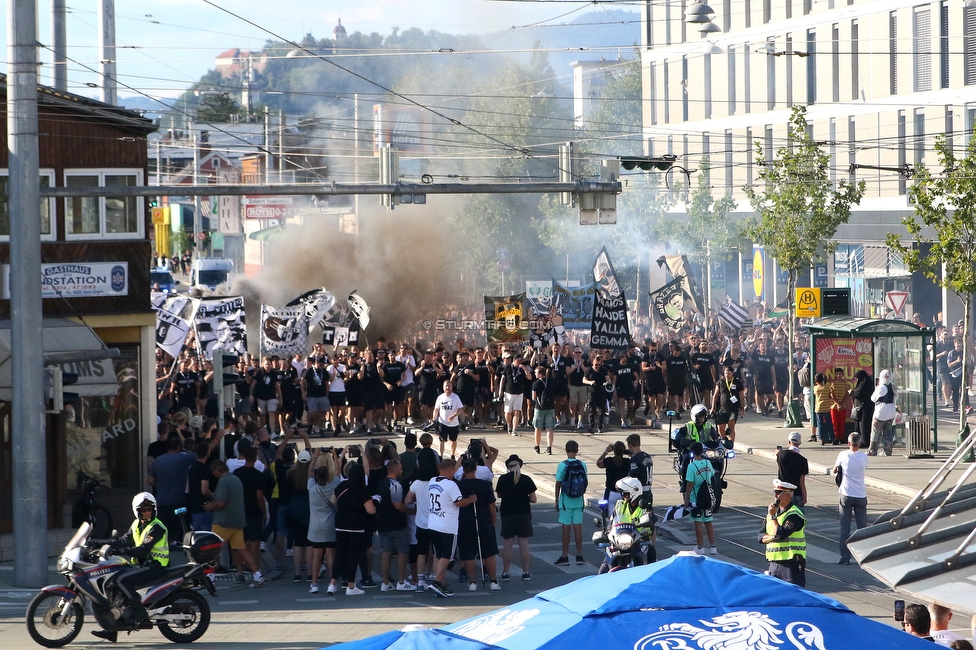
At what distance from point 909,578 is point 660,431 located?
1959cm

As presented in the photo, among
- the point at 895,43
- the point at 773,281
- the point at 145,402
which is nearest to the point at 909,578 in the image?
the point at 145,402

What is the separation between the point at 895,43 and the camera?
1594 inches

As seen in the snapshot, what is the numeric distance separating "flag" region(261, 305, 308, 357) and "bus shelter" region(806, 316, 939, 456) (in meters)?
11.6

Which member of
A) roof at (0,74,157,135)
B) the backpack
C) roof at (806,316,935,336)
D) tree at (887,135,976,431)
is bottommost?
the backpack

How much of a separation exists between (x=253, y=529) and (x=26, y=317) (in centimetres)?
376

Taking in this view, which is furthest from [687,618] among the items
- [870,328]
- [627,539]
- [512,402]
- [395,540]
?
[512,402]

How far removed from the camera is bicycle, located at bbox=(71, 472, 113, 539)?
17219 millimetres

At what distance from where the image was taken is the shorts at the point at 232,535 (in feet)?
47.3

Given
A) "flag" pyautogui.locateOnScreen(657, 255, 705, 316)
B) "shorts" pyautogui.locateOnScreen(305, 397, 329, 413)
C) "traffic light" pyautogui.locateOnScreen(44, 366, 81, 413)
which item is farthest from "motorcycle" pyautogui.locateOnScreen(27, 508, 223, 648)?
"flag" pyautogui.locateOnScreen(657, 255, 705, 316)

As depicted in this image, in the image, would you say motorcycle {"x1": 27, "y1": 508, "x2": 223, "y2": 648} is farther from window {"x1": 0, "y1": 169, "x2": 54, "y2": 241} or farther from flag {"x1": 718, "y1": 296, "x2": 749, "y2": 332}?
flag {"x1": 718, "y1": 296, "x2": 749, "y2": 332}

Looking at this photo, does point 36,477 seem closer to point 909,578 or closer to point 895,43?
point 909,578

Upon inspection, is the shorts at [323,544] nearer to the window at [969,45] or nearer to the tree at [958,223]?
the tree at [958,223]

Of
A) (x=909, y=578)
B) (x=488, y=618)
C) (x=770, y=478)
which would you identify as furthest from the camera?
(x=770, y=478)

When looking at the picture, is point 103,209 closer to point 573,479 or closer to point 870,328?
point 573,479
